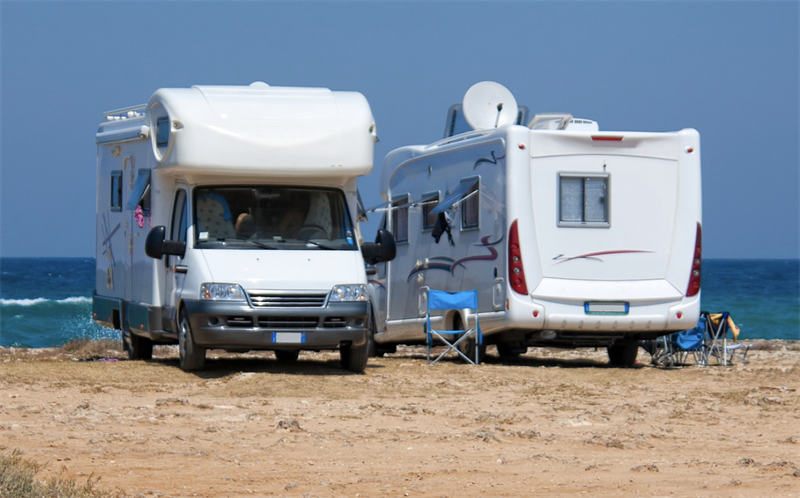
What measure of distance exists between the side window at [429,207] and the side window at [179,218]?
3.94 metres

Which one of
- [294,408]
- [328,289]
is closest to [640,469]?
[294,408]

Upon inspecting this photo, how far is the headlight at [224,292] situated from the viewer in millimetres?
11734

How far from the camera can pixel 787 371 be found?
1516cm

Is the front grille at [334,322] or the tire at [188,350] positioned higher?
the front grille at [334,322]

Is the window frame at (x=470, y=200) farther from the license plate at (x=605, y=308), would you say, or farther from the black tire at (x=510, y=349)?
the license plate at (x=605, y=308)

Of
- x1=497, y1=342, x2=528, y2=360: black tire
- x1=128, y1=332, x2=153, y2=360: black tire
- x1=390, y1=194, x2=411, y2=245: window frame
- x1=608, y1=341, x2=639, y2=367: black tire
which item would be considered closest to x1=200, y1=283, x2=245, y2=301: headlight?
x1=128, y1=332, x2=153, y2=360: black tire

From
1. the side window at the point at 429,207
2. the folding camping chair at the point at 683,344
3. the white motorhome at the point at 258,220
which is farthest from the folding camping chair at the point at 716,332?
the white motorhome at the point at 258,220

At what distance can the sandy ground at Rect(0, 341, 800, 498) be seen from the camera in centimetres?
739

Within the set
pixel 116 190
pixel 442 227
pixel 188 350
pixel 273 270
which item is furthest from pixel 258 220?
pixel 442 227

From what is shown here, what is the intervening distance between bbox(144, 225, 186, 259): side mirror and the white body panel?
376 cm

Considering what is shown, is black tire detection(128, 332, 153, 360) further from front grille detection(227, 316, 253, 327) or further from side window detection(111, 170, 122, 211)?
front grille detection(227, 316, 253, 327)

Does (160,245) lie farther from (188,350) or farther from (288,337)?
(288,337)

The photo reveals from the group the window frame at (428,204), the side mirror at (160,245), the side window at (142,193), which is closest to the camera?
the side mirror at (160,245)

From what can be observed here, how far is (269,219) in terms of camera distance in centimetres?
1241
